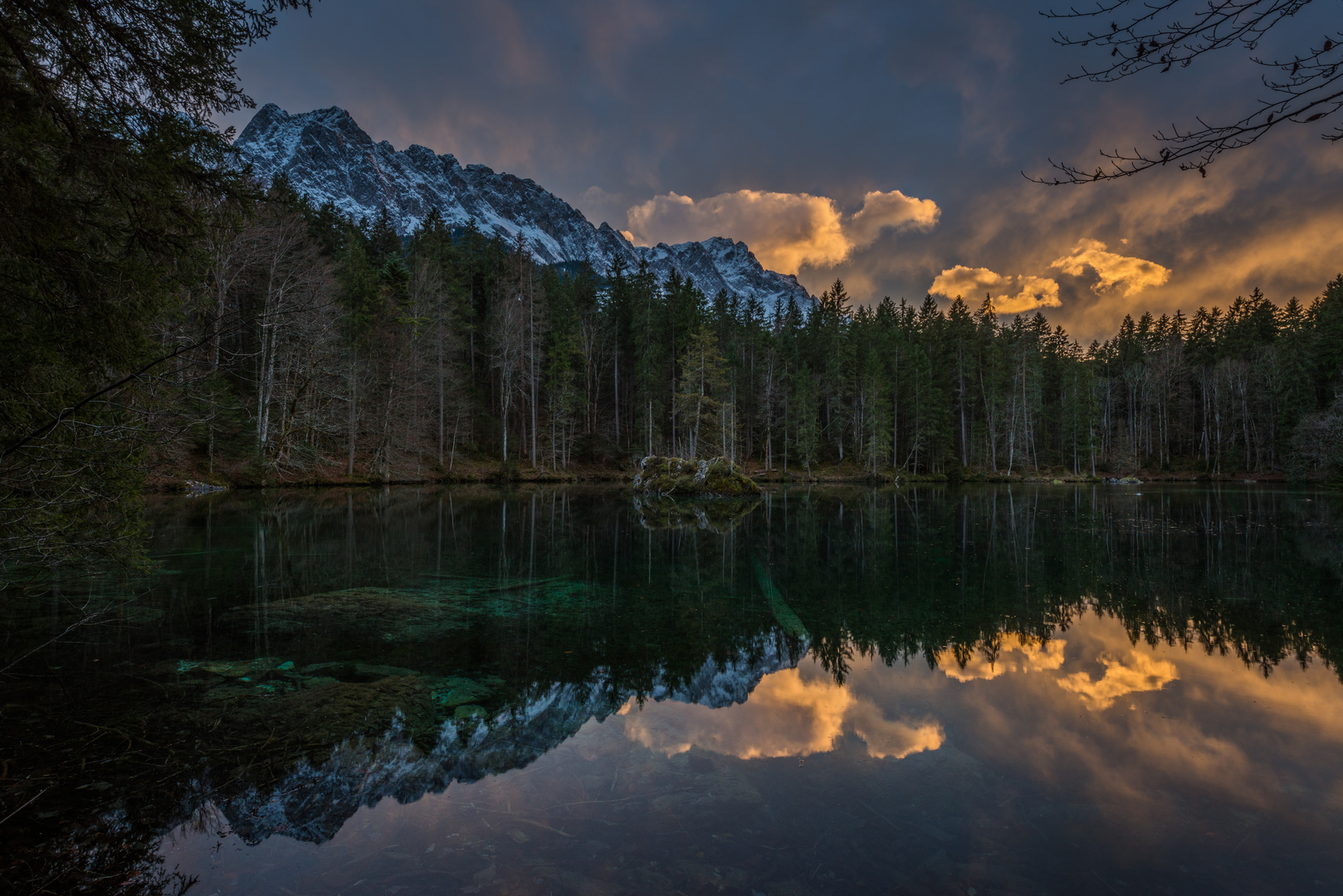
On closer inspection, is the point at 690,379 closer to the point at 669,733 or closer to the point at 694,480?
the point at 694,480

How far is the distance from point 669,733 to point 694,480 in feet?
88.4

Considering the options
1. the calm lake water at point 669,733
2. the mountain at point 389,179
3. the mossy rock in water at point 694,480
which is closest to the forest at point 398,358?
the calm lake water at point 669,733

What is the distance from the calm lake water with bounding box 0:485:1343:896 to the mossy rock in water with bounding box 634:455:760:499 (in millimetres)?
20613

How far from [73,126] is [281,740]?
5040 mm

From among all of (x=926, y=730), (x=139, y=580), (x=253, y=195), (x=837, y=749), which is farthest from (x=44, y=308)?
(x=926, y=730)

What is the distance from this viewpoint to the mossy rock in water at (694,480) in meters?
31.0

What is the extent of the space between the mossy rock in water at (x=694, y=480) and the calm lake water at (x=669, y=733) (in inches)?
812

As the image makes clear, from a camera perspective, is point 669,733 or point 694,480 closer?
point 669,733

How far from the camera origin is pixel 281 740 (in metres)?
4.05

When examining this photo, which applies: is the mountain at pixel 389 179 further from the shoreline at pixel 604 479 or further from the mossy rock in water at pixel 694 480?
the mossy rock in water at pixel 694 480

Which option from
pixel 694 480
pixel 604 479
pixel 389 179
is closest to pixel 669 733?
pixel 694 480

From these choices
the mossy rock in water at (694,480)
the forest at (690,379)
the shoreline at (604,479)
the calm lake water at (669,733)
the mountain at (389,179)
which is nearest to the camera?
the calm lake water at (669,733)

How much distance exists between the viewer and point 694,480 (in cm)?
3152

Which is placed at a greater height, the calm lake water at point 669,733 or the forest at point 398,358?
the forest at point 398,358
